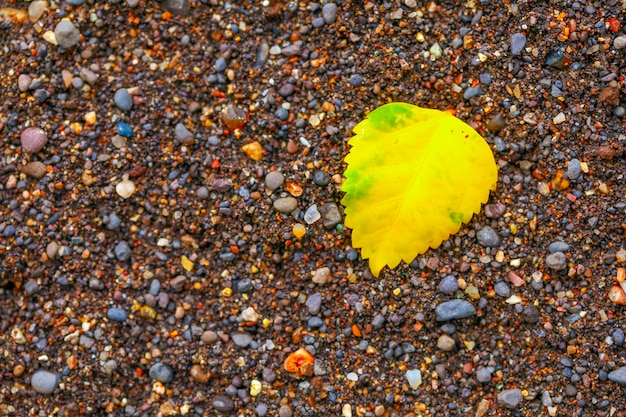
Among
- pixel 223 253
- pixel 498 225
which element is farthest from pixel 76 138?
pixel 498 225

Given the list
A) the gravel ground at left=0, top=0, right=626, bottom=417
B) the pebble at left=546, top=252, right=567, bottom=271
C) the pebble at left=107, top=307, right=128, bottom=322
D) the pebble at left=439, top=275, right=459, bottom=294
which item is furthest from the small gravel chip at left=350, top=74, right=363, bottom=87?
the pebble at left=107, top=307, right=128, bottom=322

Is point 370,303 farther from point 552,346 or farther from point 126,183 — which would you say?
point 126,183

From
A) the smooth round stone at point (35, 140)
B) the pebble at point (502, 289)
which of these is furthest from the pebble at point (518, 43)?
the smooth round stone at point (35, 140)

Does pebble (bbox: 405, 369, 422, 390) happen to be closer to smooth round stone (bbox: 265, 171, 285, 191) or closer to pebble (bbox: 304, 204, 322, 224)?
pebble (bbox: 304, 204, 322, 224)

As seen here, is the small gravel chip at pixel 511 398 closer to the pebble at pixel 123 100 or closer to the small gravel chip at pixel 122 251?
the small gravel chip at pixel 122 251

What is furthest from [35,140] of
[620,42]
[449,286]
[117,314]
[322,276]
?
[620,42]

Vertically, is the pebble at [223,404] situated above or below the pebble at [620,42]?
below

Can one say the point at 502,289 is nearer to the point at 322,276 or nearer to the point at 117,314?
the point at 322,276
